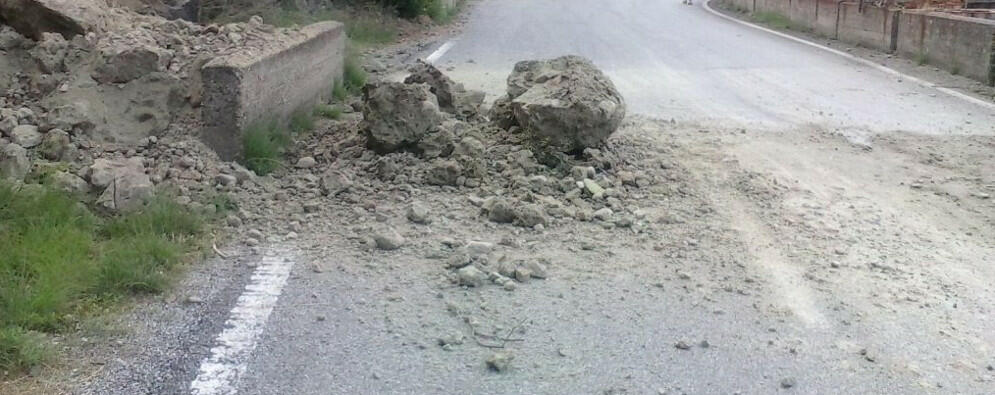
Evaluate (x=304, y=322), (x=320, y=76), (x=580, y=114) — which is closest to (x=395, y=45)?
(x=320, y=76)

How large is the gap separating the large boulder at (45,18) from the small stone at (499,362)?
194 inches

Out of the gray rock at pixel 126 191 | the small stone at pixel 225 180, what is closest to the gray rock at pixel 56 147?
the gray rock at pixel 126 191

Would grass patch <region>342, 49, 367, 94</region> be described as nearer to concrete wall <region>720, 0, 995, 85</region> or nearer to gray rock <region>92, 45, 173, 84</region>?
gray rock <region>92, 45, 173, 84</region>

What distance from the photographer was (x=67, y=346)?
4.05m

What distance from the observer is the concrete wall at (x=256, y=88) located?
257 inches

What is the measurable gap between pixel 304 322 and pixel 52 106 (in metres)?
3.12

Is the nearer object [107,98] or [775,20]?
[107,98]

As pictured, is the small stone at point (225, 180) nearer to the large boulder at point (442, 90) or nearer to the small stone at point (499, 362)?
the large boulder at point (442, 90)

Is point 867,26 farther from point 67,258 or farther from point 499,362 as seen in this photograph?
point 67,258

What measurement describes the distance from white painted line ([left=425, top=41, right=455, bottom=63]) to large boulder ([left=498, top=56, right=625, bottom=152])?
6.88 meters

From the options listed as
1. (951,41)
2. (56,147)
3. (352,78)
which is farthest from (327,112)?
(951,41)

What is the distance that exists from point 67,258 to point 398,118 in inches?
105

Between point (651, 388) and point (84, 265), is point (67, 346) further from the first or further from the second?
point (651, 388)

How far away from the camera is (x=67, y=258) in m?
4.78
